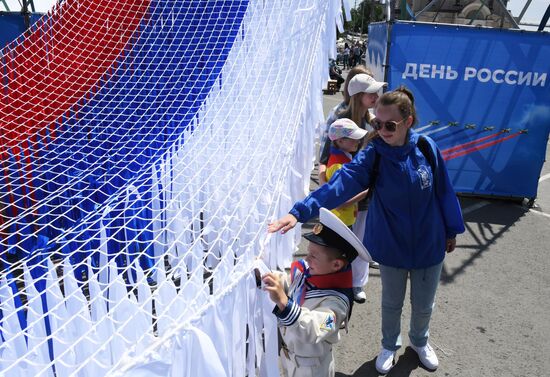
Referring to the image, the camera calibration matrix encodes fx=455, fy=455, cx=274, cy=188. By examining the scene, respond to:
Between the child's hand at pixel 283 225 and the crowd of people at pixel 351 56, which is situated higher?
the child's hand at pixel 283 225

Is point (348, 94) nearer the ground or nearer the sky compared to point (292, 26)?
nearer the ground

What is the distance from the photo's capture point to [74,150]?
2.99m

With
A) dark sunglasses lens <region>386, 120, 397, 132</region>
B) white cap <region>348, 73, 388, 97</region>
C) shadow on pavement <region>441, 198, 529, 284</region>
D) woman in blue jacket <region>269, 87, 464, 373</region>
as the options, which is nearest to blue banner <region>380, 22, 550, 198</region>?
shadow on pavement <region>441, 198, 529, 284</region>

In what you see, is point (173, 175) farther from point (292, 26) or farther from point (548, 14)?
point (548, 14)

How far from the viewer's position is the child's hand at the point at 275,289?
134cm

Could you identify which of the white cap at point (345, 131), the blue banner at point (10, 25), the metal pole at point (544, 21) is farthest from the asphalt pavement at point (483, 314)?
the blue banner at point (10, 25)

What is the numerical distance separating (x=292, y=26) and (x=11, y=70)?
2.08 meters

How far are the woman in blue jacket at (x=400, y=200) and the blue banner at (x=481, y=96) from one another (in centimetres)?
251

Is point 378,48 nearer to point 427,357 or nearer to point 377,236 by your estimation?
point 377,236

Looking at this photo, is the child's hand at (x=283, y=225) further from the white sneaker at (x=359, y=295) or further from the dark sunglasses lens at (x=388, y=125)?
the white sneaker at (x=359, y=295)

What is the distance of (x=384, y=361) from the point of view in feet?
7.25

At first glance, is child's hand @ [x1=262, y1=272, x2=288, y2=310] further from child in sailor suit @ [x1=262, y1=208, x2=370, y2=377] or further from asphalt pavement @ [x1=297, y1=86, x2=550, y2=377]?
asphalt pavement @ [x1=297, y1=86, x2=550, y2=377]

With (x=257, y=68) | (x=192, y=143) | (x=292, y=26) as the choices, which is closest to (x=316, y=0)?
(x=292, y=26)

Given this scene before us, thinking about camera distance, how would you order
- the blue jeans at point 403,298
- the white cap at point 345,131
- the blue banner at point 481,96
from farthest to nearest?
1. the blue banner at point 481,96
2. the white cap at point 345,131
3. the blue jeans at point 403,298
